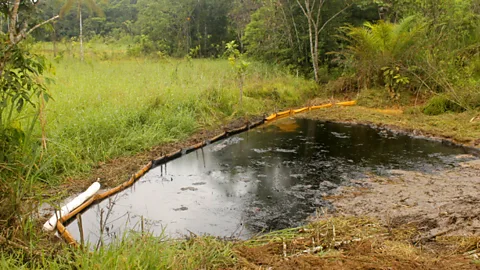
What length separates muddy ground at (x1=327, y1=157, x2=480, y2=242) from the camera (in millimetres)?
3409

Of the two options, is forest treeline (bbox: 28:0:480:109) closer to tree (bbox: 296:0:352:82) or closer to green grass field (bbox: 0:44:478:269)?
tree (bbox: 296:0:352:82)

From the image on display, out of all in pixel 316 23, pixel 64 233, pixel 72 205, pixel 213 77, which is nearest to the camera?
pixel 64 233

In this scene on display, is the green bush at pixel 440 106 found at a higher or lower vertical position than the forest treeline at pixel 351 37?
lower

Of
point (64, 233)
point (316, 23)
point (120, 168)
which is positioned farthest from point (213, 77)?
point (64, 233)

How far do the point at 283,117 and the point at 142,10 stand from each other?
39.4 ft

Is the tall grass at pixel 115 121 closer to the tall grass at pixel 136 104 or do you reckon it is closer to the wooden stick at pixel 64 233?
the tall grass at pixel 136 104

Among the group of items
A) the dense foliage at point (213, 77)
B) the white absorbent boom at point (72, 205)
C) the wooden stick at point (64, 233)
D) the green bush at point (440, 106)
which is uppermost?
the dense foliage at point (213, 77)

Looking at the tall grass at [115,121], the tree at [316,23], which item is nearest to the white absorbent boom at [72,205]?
the tall grass at [115,121]

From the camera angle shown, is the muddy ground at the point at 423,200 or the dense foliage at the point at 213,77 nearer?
the dense foliage at the point at 213,77

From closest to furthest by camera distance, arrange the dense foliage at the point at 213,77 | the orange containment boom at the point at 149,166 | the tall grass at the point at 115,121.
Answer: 1. the tall grass at the point at 115,121
2. the dense foliage at the point at 213,77
3. the orange containment boom at the point at 149,166

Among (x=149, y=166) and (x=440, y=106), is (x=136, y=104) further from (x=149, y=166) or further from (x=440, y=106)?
(x=440, y=106)

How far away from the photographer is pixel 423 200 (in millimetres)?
4020

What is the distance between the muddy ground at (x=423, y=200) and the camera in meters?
3.41

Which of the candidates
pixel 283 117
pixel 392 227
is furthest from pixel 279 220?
pixel 283 117
